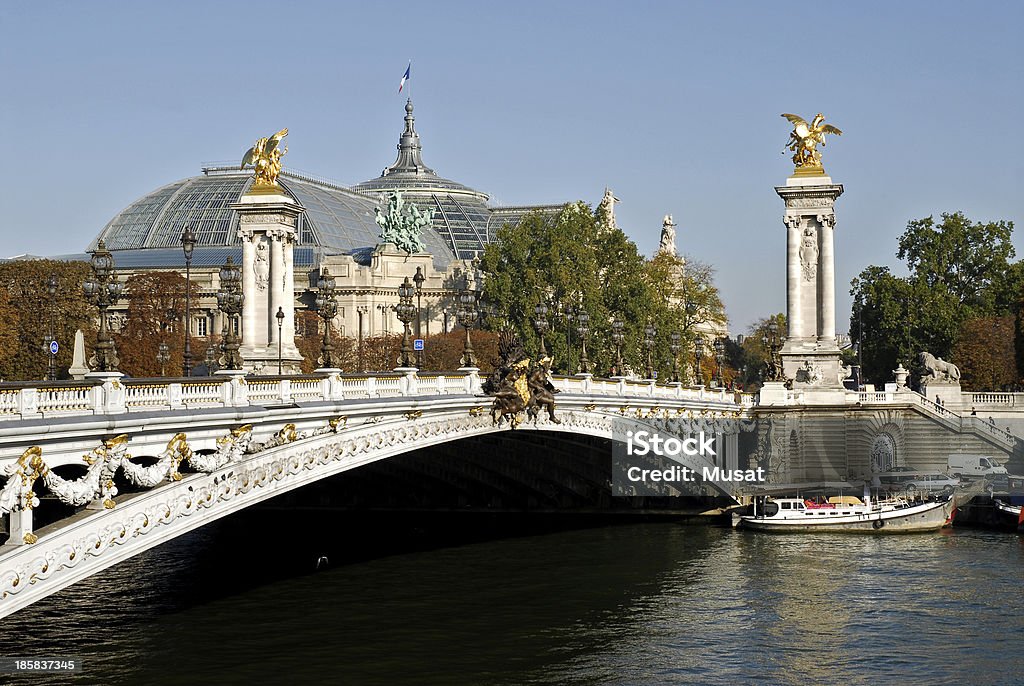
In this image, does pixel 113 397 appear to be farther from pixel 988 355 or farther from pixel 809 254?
pixel 988 355

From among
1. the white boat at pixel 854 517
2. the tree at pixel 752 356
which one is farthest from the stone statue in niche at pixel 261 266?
the tree at pixel 752 356

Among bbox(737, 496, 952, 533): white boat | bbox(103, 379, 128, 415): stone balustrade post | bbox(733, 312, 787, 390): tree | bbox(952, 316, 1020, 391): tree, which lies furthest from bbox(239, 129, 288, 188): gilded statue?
bbox(733, 312, 787, 390): tree

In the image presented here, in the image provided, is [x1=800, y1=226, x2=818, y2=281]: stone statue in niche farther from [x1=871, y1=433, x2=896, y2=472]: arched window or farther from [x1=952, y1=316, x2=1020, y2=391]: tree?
Answer: [x1=952, y1=316, x2=1020, y2=391]: tree

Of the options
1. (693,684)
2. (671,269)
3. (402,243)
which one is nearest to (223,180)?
(402,243)

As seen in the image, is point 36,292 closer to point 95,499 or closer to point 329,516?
point 329,516

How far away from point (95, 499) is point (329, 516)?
36885mm

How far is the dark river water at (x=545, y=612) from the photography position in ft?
107

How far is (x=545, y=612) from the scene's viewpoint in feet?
130

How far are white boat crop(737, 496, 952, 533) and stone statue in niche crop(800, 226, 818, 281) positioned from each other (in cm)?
1484

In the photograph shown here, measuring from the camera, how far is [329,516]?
60719 millimetres

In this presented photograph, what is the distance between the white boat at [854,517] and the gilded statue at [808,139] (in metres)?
18.5

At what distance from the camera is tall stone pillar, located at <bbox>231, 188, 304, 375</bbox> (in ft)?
182

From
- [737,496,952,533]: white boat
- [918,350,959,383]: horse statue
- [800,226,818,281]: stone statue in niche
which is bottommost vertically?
[737,496,952,533]: white boat

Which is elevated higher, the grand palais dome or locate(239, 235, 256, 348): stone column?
the grand palais dome
